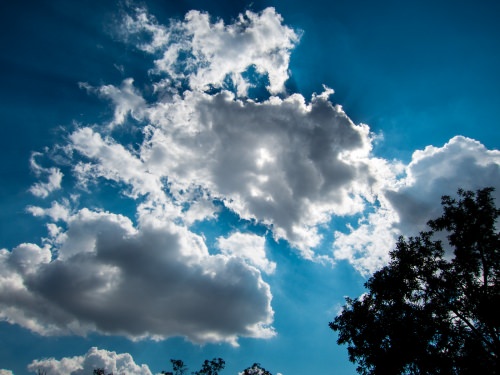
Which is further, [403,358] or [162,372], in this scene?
[162,372]

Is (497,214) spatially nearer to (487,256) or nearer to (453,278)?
(487,256)

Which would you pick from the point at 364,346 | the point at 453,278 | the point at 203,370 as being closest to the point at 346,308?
the point at 364,346

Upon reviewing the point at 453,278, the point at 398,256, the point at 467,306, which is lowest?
the point at 467,306

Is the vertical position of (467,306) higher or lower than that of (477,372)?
higher

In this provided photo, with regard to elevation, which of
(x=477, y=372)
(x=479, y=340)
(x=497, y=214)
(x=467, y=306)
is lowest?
(x=477, y=372)

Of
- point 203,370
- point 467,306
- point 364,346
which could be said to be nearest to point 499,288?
point 467,306

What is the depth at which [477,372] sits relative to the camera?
17.3 meters

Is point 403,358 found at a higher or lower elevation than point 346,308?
lower

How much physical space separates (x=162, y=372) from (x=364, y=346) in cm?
5195

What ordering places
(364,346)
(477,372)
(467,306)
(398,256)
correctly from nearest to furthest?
(477,372)
(467,306)
(398,256)
(364,346)

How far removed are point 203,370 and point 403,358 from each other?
52.2m

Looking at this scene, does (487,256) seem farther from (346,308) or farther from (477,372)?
(346,308)

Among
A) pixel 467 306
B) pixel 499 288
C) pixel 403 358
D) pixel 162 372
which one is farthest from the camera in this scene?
pixel 162 372

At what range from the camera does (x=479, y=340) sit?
62.2ft
